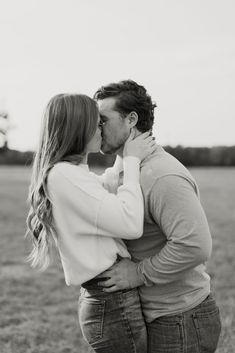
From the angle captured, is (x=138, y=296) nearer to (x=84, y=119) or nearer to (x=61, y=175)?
(x=61, y=175)

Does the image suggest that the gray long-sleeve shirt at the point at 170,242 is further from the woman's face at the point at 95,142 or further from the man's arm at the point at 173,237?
the woman's face at the point at 95,142

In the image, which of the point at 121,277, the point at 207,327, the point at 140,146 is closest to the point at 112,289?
the point at 121,277

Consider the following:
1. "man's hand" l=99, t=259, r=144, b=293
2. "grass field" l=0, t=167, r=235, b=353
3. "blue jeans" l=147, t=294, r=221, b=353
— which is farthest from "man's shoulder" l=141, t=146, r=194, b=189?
"grass field" l=0, t=167, r=235, b=353

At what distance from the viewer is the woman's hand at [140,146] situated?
2.97 metres

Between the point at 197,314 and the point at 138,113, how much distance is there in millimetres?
1065

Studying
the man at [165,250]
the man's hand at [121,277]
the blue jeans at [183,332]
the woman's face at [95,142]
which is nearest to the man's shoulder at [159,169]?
the man at [165,250]

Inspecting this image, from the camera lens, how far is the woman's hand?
2.97 meters

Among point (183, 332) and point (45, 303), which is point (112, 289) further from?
point (45, 303)

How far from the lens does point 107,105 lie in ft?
10.0

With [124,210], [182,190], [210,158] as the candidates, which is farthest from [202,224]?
[210,158]

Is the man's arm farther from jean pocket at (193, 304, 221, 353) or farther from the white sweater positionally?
jean pocket at (193, 304, 221, 353)

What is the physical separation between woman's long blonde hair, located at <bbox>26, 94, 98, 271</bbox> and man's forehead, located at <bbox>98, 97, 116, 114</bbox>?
0.19 m

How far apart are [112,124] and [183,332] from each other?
1.10 metres

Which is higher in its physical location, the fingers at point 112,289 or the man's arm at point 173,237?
the man's arm at point 173,237
